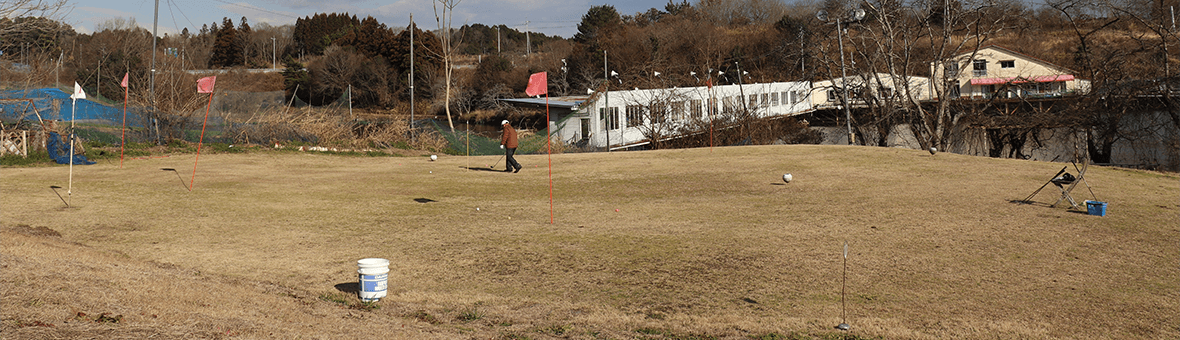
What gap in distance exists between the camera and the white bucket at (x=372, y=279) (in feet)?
24.1

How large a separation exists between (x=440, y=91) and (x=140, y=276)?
61027mm

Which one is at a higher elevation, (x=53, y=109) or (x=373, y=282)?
(x=53, y=109)

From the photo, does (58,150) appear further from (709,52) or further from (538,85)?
(709,52)

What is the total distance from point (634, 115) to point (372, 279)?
1226 inches

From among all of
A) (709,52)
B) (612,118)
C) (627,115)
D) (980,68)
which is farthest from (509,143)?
(980,68)

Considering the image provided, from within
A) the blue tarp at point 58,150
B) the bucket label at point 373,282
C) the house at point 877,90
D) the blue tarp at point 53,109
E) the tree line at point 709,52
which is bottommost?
the bucket label at point 373,282

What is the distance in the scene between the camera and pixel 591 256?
32.3 feet

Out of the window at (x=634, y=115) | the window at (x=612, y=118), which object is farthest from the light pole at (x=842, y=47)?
the window at (x=612, y=118)

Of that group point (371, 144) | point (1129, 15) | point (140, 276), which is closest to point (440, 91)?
point (371, 144)

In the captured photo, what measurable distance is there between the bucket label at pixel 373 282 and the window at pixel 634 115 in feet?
100

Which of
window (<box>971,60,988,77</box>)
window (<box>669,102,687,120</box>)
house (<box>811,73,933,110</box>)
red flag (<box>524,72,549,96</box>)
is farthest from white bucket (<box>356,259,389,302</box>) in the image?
window (<box>971,60,988,77</box>)

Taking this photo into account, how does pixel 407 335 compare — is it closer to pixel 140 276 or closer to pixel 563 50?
pixel 140 276

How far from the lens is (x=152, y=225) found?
1167cm

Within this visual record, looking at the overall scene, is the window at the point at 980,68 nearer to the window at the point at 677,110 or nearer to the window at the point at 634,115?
the window at the point at 677,110
